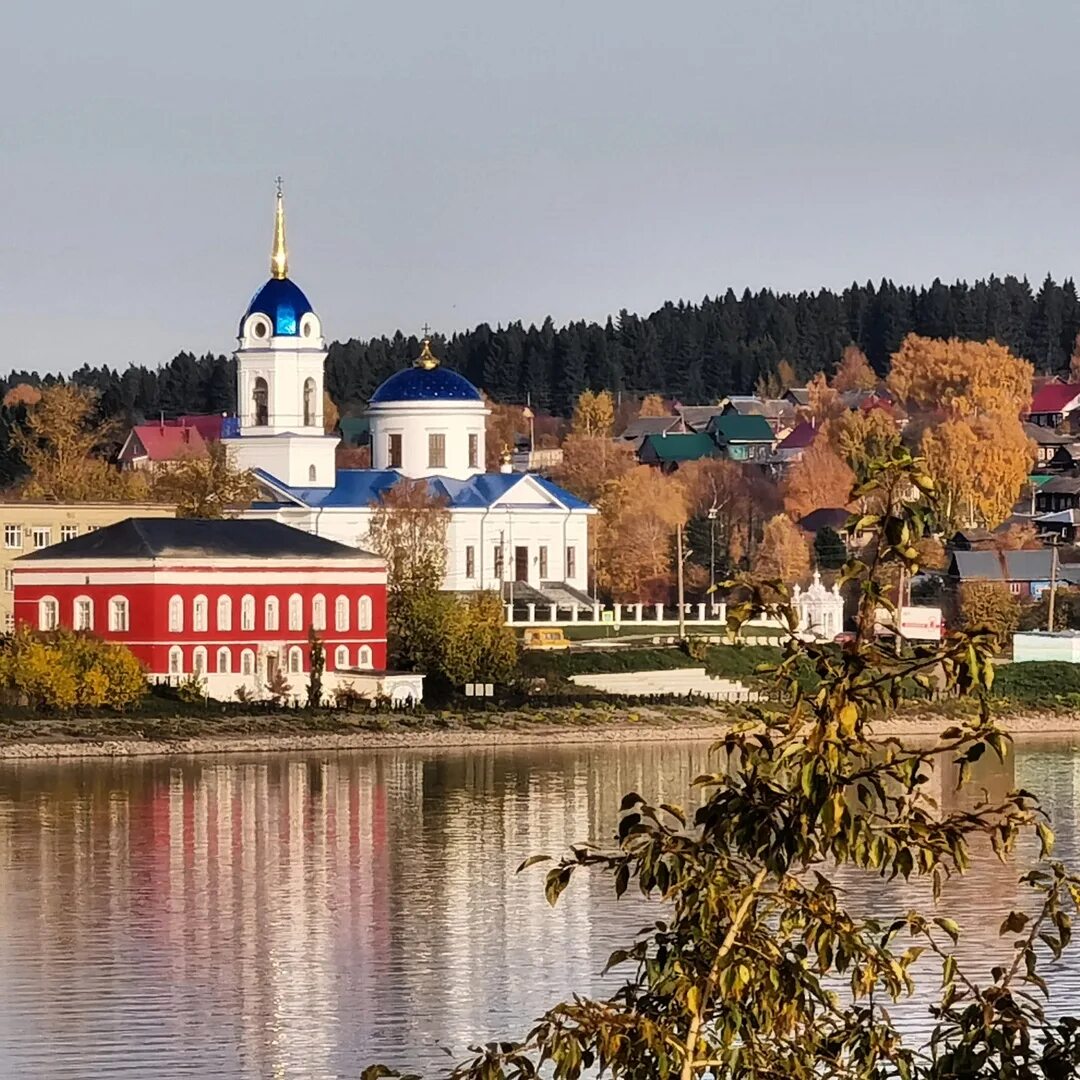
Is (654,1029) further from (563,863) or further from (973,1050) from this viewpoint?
(973,1050)

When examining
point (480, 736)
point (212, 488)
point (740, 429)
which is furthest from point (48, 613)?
point (740, 429)

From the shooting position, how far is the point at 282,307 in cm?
6525

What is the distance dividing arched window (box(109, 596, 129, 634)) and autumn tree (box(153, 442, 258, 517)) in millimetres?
11168

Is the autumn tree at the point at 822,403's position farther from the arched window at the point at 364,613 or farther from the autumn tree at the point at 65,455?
the arched window at the point at 364,613

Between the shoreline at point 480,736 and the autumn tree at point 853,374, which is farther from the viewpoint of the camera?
the autumn tree at point 853,374

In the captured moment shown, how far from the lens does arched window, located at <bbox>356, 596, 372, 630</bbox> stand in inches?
2020

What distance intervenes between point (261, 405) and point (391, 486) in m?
3.45

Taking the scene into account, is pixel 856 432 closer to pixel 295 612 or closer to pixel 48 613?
pixel 295 612

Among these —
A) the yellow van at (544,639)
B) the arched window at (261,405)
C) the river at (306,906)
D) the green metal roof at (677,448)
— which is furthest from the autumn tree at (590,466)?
the river at (306,906)

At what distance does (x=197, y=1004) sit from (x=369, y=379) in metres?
111

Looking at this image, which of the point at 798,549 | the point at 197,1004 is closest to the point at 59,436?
the point at 798,549

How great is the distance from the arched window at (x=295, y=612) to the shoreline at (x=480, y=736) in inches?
162

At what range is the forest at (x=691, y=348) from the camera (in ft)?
439

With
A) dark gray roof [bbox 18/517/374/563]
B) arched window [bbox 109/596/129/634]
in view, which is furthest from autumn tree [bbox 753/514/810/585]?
arched window [bbox 109/596/129/634]
